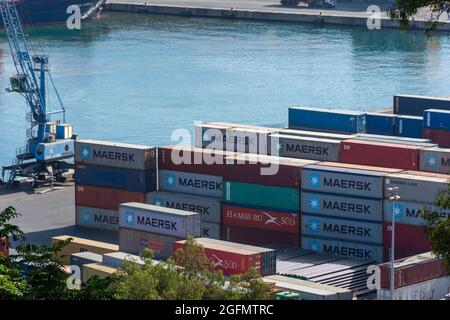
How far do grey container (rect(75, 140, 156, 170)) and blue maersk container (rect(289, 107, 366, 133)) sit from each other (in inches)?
264

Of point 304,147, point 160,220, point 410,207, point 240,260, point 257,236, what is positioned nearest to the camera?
point 240,260

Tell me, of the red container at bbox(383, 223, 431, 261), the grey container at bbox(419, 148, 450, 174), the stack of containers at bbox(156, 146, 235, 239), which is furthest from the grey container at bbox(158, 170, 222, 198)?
the grey container at bbox(419, 148, 450, 174)

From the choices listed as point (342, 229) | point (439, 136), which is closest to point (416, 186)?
point (342, 229)

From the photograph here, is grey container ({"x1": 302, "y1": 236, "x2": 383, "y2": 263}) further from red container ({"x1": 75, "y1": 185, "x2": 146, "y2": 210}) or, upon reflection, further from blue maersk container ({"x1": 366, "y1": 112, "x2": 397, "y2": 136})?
blue maersk container ({"x1": 366, "y1": 112, "x2": 397, "y2": 136})

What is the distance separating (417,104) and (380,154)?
28.0ft

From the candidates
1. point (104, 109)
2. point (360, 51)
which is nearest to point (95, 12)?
point (360, 51)

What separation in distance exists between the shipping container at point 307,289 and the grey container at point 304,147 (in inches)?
288

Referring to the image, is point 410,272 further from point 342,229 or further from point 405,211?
point 342,229

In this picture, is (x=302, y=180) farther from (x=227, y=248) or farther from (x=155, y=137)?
(x=155, y=137)

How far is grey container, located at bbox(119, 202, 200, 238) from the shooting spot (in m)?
21.7

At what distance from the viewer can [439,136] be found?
2939 centimetres

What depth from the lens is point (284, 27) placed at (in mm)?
66562

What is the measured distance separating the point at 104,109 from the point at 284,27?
884 inches

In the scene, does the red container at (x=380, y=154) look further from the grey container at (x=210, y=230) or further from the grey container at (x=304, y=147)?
the grey container at (x=210, y=230)
